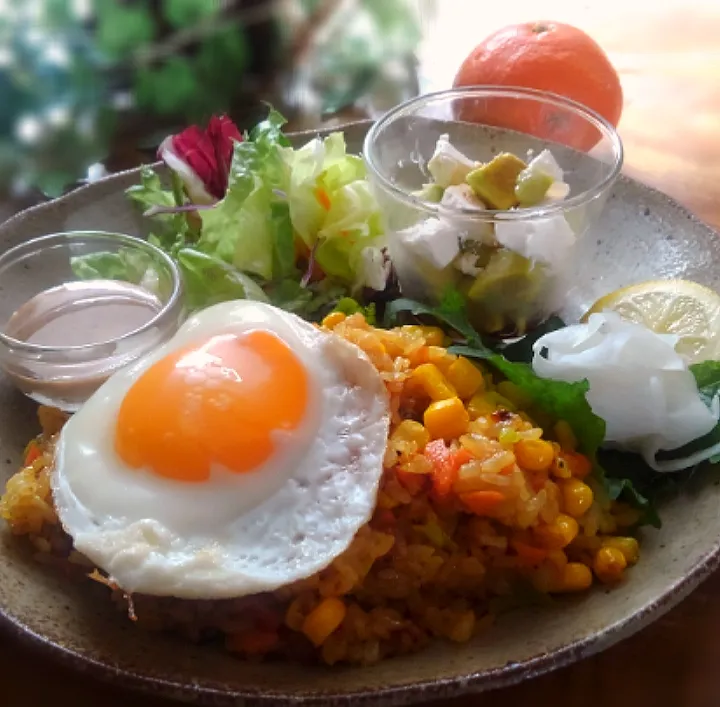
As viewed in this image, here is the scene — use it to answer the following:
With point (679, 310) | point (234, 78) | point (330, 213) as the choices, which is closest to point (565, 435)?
point (679, 310)

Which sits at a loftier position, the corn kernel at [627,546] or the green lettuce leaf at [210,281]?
the green lettuce leaf at [210,281]

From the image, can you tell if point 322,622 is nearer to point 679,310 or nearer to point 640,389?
point 640,389

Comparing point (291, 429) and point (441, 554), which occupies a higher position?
point (291, 429)

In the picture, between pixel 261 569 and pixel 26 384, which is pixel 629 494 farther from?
pixel 26 384

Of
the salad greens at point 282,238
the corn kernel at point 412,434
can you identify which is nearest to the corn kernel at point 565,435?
the corn kernel at point 412,434

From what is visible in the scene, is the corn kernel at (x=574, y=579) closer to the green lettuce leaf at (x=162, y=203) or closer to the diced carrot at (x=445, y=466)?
the diced carrot at (x=445, y=466)

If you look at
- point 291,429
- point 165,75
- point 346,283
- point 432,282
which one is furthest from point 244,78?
point 291,429
